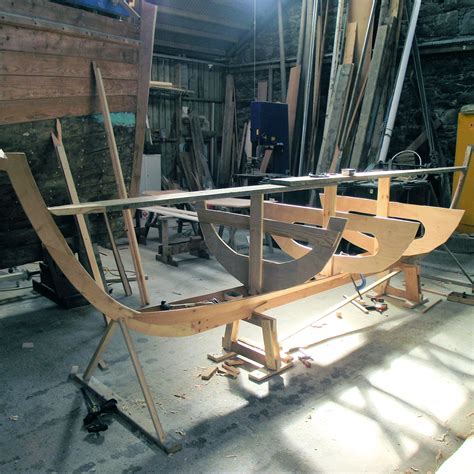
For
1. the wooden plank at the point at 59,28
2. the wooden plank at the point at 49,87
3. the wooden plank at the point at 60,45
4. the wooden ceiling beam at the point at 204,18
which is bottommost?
the wooden plank at the point at 49,87

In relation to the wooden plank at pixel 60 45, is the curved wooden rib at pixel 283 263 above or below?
below

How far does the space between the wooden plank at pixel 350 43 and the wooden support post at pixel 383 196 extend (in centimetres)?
352

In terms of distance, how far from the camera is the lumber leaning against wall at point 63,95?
267 cm

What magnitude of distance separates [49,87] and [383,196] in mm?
2402

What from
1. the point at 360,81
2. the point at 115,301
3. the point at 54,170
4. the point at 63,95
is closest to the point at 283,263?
the point at 115,301

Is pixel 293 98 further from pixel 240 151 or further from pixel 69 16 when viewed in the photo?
pixel 69 16

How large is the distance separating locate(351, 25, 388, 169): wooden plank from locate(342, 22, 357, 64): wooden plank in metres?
0.40

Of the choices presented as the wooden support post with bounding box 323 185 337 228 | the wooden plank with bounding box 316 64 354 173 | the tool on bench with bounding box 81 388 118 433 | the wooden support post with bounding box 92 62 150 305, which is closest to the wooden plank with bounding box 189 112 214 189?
the wooden plank with bounding box 316 64 354 173

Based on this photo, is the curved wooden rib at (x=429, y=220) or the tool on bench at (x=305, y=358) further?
the curved wooden rib at (x=429, y=220)

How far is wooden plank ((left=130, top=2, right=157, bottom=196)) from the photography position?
10.9ft

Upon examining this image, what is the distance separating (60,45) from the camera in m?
2.85

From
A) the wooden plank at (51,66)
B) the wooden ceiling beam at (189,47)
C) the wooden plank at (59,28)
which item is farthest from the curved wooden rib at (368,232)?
the wooden ceiling beam at (189,47)

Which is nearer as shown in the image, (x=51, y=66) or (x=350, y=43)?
(x=51, y=66)

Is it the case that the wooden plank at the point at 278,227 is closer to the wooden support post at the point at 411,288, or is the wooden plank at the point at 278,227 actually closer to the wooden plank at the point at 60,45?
the wooden plank at the point at 60,45
